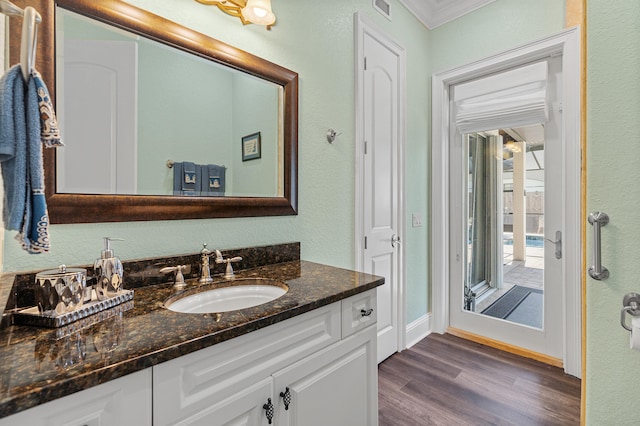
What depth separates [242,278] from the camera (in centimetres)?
125

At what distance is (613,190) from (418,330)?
188 cm

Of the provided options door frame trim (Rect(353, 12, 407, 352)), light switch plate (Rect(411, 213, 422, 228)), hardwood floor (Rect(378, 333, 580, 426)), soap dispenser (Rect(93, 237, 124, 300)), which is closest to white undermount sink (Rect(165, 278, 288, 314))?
soap dispenser (Rect(93, 237, 124, 300))

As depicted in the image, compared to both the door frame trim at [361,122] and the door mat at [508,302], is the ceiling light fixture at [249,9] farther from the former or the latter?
the door mat at [508,302]

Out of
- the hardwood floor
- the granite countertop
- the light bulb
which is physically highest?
the light bulb

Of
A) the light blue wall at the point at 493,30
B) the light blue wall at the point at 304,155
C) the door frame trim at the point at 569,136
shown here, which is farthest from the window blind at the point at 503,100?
the light blue wall at the point at 304,155

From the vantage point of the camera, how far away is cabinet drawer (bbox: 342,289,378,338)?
1126mm

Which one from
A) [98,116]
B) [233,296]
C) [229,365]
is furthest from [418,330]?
[98,116]

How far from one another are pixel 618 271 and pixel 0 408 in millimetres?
1695

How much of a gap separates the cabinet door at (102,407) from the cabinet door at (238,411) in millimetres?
59

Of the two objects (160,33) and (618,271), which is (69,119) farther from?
(618,271)

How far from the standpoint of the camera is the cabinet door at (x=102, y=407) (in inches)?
20.5

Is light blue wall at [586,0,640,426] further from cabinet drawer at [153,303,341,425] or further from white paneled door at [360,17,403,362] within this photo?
white paneled door at [360,17,403,362]

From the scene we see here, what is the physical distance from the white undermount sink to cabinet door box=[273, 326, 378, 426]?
0.98ft

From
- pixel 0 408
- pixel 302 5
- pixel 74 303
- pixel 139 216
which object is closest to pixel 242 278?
pixel 139 216
